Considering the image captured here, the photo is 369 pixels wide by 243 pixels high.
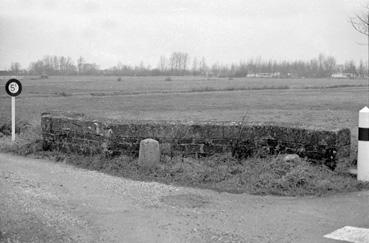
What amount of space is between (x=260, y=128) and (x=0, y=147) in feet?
19.6

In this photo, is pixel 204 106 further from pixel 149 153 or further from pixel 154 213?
pixel 154 213

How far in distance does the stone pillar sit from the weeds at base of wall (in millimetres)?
109

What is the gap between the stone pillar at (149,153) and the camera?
859cm

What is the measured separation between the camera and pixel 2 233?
5.12 meters

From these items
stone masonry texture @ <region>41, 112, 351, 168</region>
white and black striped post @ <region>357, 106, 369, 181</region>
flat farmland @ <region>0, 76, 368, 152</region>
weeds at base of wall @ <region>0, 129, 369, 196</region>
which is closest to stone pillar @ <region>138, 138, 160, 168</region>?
weeds at base of wall @ <region>0, 129, 369, 196</region>

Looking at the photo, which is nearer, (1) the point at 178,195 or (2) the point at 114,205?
(2) the point at 114,205

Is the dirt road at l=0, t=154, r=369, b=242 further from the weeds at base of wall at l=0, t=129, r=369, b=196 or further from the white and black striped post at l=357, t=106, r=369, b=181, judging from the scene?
the white and black striped post at l=357, t=106, r=369, b=181

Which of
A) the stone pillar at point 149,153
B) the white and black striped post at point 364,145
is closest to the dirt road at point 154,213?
the white and black striped post at point 364,145

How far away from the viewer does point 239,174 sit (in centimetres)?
795

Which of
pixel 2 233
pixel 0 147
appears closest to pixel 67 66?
pixel 0 147

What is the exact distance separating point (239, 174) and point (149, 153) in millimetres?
1553

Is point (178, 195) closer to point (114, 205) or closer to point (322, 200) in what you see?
point (114, 205)

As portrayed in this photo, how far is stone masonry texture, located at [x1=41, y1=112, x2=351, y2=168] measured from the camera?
26.6 feet

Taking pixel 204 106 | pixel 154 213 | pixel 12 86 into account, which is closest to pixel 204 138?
pixel 154 213
